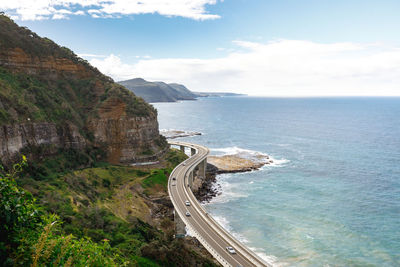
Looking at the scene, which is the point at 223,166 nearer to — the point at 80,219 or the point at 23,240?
the point at 80,219

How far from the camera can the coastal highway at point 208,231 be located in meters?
39.3

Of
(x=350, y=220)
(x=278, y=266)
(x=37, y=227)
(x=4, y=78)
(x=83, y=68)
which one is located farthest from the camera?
(x=83, y=68)

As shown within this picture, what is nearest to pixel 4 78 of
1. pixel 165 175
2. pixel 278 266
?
pixel 165 175

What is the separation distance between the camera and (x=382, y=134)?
160250 mm

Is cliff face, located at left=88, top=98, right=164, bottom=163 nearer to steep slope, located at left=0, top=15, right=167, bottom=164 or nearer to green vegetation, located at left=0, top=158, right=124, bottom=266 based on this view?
steep slope, located at left=0, top=15, right=167, bottom=164

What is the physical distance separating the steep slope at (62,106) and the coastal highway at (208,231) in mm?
21142

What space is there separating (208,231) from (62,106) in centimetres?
5626

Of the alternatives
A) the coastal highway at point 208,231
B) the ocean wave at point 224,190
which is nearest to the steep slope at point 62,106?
the coastal highway at point 208,231

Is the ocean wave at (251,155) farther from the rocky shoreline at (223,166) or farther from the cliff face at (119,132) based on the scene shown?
the cliff face at (119,132)

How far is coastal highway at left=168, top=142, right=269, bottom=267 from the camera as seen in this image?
129ft

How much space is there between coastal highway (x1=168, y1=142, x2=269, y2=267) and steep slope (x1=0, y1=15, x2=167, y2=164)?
21.1 meters

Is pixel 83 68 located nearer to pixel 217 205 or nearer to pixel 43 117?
pixel 43 117

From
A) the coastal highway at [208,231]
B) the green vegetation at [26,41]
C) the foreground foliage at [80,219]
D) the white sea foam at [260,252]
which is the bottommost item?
the white sea foam at [260,252]

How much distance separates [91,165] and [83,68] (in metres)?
35.0
